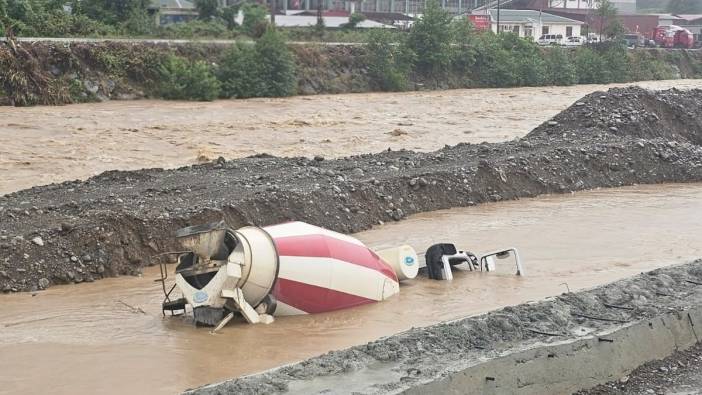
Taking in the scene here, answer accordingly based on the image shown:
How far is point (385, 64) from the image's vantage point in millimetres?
43594

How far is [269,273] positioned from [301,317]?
69 centimetres

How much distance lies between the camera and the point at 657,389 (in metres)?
7.16

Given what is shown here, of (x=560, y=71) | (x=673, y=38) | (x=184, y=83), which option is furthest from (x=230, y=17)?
(x=673, y=38)

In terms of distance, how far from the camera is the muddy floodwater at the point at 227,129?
21.4 meters

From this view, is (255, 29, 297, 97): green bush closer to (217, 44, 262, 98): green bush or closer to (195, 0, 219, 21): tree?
(217, 44, 262, 98): green bush

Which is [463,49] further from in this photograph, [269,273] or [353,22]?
[269,273]

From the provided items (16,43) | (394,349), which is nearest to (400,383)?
(394,349)

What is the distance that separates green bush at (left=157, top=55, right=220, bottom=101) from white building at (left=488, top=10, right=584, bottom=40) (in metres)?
46.1

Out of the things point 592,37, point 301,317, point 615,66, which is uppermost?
point 592,37

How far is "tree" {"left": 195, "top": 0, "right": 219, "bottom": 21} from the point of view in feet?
168

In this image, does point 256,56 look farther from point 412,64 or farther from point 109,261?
point 109,261

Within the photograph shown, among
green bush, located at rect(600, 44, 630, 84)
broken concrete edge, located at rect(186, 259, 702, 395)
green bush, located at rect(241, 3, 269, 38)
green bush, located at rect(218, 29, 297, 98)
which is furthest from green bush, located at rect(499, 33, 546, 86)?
broken concrete edge, located at rect(186, 259, 702, 395)

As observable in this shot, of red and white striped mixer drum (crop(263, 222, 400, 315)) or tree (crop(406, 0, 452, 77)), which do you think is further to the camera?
tree (crop(406, 0, 452, 77))

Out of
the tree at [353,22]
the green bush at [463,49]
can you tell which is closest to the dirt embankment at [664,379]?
the green bush at [463,49]
